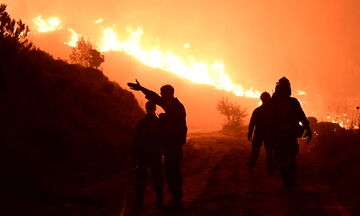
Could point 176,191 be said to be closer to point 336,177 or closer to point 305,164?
point 336,177

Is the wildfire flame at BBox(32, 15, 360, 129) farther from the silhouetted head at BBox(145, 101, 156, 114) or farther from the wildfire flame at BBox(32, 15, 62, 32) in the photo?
the silhouetted head at BBox(145, 101, 156, 114)

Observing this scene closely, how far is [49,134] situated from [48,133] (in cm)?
4

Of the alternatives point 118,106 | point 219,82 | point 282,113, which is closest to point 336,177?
point 282,113

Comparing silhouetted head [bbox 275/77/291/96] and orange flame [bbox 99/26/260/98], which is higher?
orange flame [bbox 99/26/260/98]

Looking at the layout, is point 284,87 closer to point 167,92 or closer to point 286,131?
point 286,131

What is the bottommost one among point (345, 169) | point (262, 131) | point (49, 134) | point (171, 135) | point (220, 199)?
point (220, 199)

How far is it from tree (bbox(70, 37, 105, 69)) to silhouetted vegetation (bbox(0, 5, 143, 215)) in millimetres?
15139

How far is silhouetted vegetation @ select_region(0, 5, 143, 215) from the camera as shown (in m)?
8.79

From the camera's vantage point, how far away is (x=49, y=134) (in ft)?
38.0

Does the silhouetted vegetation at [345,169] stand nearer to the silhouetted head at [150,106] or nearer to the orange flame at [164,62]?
the silhouetted head at [150,106]

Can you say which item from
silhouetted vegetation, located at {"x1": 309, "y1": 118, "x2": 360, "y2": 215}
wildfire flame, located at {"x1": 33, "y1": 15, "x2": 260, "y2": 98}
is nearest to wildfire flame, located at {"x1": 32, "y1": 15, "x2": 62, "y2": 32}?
wildfire flame, located at {"x1": 33, "y1": 15, "x2": 260, "y2": 98}

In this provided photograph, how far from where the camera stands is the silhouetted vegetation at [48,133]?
8.79 metres

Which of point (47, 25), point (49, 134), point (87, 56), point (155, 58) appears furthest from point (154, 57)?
point (49, 134)

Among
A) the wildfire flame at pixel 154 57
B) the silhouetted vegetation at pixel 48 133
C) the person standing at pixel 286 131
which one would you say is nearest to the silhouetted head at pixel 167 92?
the person standing at pixel 286 131
